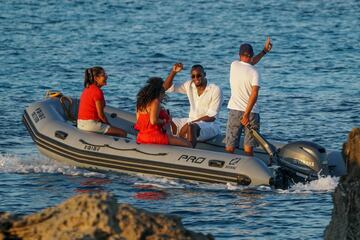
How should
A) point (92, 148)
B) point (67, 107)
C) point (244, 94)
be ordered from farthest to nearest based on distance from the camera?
point (67, 107), point (92, 148), point (244, 94)

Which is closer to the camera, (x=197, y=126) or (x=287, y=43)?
(x=197, y=126)

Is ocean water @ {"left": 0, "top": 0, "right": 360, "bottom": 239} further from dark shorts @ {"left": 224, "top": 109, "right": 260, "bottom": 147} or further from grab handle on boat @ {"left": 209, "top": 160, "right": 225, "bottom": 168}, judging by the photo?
dark shorts @ {"left": 224, "top": 109, "right": 260, "bottom": 147}

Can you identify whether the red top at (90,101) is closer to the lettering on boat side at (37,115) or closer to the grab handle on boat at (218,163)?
the lettering on boat side at (37,115)

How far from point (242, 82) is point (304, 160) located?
103cm

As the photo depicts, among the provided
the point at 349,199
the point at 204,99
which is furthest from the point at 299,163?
the point at 349,199

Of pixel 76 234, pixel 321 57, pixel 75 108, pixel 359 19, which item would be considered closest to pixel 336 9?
pixel 359 19

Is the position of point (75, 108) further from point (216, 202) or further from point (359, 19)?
point (359, 19)

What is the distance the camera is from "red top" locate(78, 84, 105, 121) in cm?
1224

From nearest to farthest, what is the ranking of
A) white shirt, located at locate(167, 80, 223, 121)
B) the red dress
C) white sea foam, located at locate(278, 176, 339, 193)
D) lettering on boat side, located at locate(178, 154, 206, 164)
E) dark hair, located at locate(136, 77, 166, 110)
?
white sea foam, located at locate(278, 176, 339, 193) → lettering on boat side, located at locate(178, 154, 206, 164) → dark hair, located at locate(136, 77, 166, 110) → the red dress → white shirt, located at locate(167, 80, 223, 121)

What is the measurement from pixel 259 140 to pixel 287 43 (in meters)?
15.7

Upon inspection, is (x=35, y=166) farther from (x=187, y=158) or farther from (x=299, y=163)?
(x=299, y=163)

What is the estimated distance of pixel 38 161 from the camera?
1306 cm

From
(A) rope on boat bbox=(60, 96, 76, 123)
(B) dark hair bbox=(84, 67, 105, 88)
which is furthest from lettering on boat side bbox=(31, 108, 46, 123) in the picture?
(B) dark hair bbox=(84, 67, 105, 88)

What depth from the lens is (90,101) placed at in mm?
12305
